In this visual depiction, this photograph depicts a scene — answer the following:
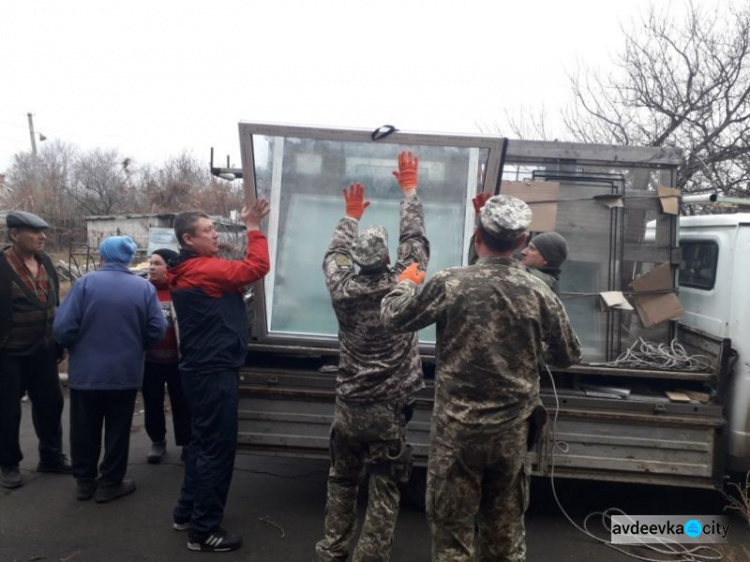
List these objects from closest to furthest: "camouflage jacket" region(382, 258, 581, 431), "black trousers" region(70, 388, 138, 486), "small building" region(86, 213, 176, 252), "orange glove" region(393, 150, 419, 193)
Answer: "camouflage jacket" region(382, 258, 581, 431), "orange glove" region(393, 150, 419, 193), "black trousers" region(70, 388, 138, 486), "small building" region(86, 213, 176, 252)

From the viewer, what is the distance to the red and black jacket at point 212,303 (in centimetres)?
339

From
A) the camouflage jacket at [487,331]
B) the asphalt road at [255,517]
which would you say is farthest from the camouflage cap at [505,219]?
the asphalt road at [255,517]

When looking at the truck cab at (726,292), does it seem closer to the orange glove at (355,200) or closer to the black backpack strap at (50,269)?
the orange glove at (355,200)

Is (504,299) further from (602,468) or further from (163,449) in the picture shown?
(163,449)

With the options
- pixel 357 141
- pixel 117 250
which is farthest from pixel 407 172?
pixel 117 250

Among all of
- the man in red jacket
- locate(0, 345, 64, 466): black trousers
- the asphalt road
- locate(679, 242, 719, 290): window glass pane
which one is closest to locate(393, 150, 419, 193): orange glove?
the man in red jacket

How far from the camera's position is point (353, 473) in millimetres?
3127

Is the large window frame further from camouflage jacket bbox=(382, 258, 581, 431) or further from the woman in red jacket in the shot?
camouflage jacket bbox=(382, 258, 581, 431)

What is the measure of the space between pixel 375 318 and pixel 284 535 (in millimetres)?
1732

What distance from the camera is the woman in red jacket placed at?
4.50 meters

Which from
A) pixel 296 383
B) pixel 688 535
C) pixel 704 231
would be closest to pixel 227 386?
pixel 296 383

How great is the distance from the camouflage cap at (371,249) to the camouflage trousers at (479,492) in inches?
33.8

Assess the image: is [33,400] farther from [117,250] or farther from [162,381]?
[117,250]

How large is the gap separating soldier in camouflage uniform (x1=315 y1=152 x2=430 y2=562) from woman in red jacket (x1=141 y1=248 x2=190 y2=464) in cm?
182
